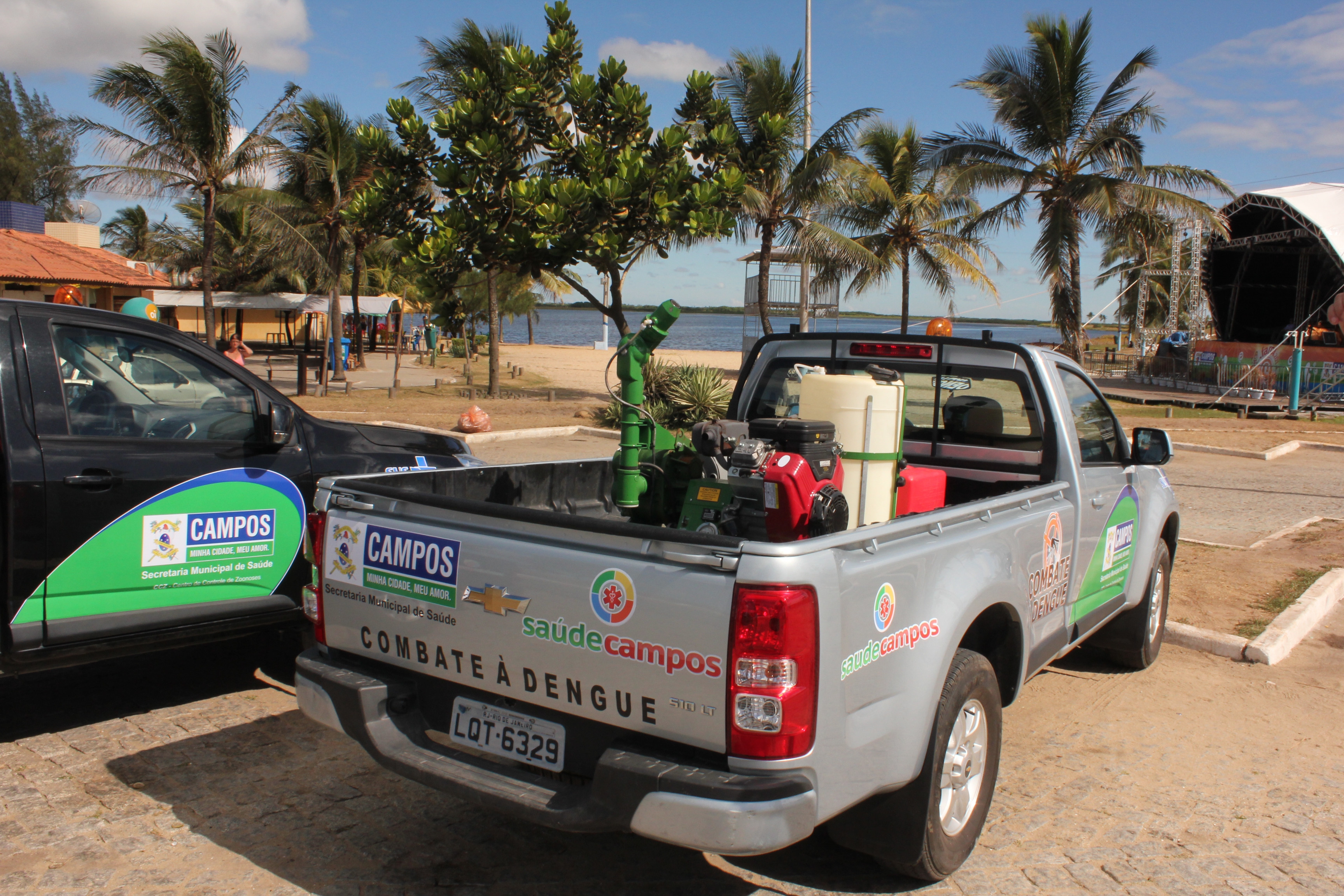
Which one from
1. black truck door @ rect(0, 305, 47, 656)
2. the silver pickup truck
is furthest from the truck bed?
black truck door @ rect(0, 305, 47, 656)

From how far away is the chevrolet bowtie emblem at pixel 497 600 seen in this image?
2.82 meters

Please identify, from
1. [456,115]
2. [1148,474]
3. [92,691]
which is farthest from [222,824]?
[456,115]

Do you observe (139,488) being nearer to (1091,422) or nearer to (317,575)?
(317,575)

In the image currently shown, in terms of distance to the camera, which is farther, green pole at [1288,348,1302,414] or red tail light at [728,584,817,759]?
green pole at [1288,348,1302,414]

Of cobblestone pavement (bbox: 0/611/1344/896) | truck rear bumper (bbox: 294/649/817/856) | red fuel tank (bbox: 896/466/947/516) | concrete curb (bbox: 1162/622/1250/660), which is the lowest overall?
cobblestone pavement (bbox: 0/611/1344/896)

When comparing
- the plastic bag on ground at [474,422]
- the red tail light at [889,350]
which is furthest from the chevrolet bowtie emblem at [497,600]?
the plastic bag on ground at [474,422]

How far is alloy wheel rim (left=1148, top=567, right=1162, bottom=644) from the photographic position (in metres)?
5.44

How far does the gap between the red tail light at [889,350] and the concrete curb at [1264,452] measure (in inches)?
505

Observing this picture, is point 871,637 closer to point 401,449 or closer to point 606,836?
point 606,836

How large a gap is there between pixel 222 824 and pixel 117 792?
0.58 metres

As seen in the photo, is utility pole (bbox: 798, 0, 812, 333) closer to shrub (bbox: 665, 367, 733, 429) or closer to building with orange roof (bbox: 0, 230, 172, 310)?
shrub (bbox: 665, 367, 733, 429)

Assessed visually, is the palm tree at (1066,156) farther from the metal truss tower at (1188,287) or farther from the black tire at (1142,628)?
the black tire at (1142,628)

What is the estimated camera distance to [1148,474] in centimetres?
530

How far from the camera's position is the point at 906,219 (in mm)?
28078
